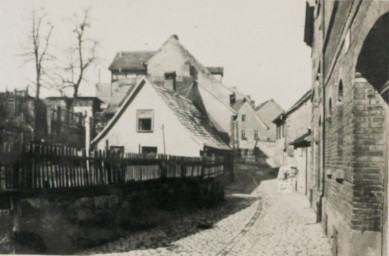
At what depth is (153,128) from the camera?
2073cm

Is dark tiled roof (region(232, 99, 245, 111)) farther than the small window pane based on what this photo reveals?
Yes

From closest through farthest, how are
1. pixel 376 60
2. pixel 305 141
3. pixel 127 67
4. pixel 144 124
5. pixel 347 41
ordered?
pixel 376 60 → pixel 347 41 → pixel 305 141 → pixel 144 124 → pixel 127 67

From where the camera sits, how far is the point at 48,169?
7.25 meters

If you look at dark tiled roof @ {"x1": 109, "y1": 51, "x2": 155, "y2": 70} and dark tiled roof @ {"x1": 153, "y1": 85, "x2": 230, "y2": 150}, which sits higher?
dark tiled roof @ {"x1": 109, "y1": 51, "x2": 155, "y2": 70}

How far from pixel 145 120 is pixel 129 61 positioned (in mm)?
29316

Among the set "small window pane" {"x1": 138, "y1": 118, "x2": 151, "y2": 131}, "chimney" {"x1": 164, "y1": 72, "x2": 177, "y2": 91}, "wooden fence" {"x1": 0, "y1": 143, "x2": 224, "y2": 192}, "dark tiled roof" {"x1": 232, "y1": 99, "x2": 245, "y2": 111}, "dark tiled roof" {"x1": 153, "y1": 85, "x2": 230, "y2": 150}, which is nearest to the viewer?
"wooden fence" {"x1": 0, "y1": 143, "x2": 224, "y2": 192}

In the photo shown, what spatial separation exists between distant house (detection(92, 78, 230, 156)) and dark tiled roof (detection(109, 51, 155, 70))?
90.7ft

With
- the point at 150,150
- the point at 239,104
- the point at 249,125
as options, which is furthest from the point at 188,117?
the point at 249,125

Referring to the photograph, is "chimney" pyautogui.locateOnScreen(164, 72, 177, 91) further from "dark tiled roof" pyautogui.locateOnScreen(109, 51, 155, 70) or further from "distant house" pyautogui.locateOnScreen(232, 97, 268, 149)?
"distant house" pyautogui.locateOnScreen(232, 97, 268, 149)

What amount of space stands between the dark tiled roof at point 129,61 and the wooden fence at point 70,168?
3746 centimetres

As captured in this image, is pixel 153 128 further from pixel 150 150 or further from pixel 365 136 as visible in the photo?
pixel 365 136

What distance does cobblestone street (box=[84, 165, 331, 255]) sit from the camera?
25.2 feet

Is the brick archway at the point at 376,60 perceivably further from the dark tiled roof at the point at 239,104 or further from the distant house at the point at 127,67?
the dark tiled roof at the point at 239,104

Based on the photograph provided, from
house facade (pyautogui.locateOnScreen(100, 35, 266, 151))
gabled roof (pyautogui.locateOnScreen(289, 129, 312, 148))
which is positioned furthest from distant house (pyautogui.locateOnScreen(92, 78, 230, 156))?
house facade (pyautogui.locateOnScreen(100, 35, 266, 151))
